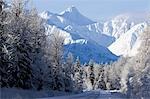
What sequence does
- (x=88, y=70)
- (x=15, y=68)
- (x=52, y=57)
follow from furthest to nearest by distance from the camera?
(x=88, y=70) < (x=52, y=57) < (x=15, y=68)

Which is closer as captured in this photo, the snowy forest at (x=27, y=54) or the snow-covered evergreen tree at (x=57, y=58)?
the snowy forest at (x=27, y=54)

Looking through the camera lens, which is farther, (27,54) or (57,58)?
(57,58)

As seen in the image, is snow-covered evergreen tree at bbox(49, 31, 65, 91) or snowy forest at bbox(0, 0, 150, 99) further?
snow-covered evergreen tree at bbox(49, 31, 65, 91)

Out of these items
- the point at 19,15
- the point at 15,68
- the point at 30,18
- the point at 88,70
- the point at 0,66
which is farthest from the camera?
the point at 88,70

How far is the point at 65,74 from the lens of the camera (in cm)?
8162

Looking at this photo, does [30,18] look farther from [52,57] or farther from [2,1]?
[52,57]

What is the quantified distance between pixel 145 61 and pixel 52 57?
73.9 feet

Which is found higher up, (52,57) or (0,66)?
(52,57)

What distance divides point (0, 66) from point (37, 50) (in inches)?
502

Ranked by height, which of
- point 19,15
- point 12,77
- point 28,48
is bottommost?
point 12,77

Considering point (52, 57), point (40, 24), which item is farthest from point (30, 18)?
point (52, 57)

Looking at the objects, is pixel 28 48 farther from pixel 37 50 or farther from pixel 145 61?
pixel 145 61

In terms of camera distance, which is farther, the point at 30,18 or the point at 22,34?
the point at 30,18

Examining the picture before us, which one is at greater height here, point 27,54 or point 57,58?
point 57,58
